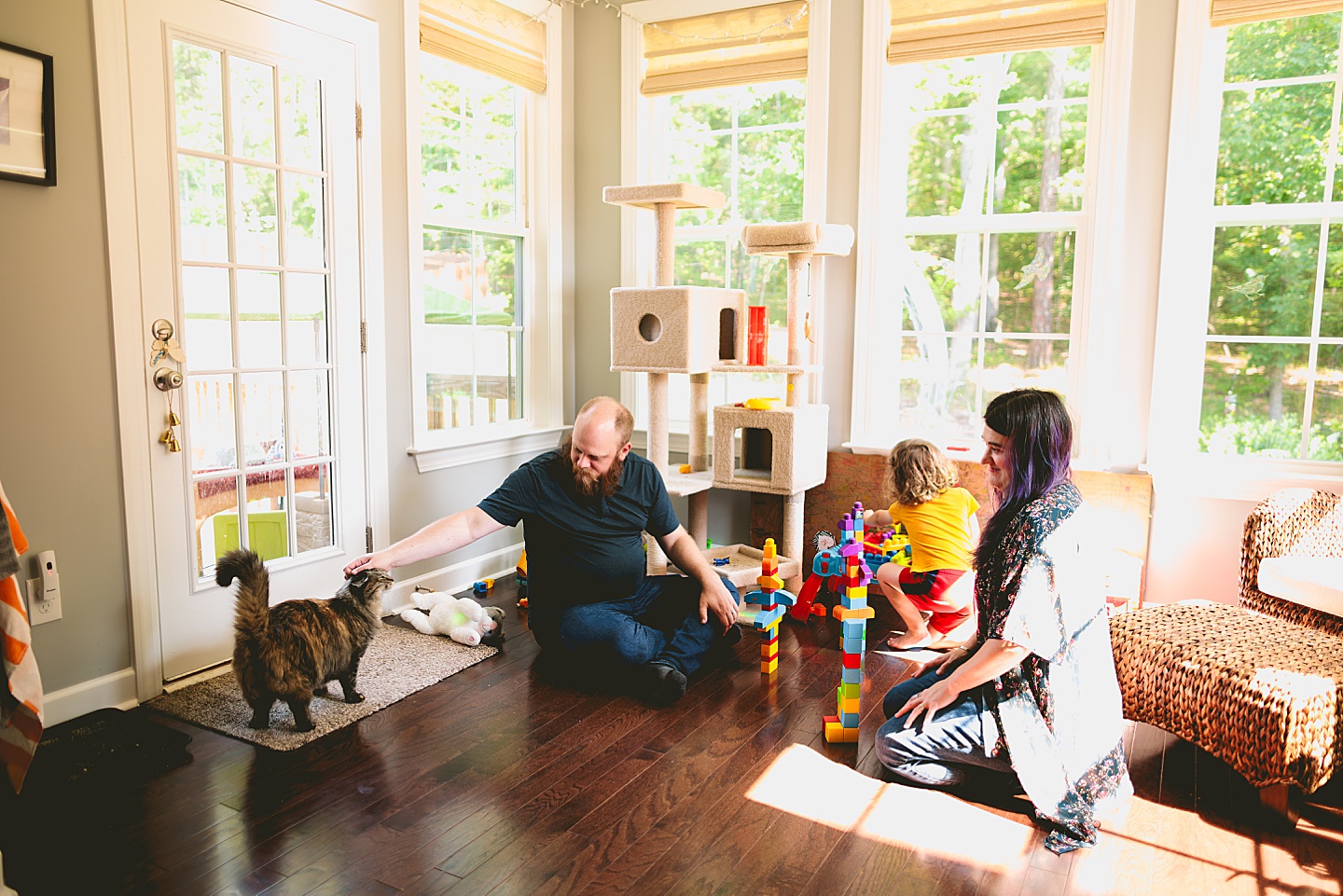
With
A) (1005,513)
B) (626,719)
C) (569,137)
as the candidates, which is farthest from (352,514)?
(1005,513)

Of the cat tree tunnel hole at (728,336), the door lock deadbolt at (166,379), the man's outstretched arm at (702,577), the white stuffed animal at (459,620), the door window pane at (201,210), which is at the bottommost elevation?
the white stuffed animal at (459,620)

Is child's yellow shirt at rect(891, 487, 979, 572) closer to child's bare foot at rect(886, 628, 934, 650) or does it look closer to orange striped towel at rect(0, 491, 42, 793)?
child's bare foot at rect(886, 628, 934, 650)

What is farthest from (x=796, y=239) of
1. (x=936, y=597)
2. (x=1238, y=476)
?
(x=1238, y=476)

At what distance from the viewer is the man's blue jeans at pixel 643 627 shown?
3.02m

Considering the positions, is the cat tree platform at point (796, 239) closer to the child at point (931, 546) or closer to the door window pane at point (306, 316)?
the child at point (931, 546)

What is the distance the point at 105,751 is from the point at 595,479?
1.55 metres

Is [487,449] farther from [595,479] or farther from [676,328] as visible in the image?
[595,479]

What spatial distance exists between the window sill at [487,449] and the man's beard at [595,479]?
3.72ft

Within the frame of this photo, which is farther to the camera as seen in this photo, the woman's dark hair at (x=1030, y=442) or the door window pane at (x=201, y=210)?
the door window pane at (x=201, y=210)

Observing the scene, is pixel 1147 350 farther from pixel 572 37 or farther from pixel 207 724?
pixel 207 724

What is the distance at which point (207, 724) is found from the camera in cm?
276

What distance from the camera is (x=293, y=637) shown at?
262 centimetres

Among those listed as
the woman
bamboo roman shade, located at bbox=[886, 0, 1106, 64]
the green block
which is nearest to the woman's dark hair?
the woman

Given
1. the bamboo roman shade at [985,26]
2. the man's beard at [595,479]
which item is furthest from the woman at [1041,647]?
the bamboo roman shade at [985,26]
